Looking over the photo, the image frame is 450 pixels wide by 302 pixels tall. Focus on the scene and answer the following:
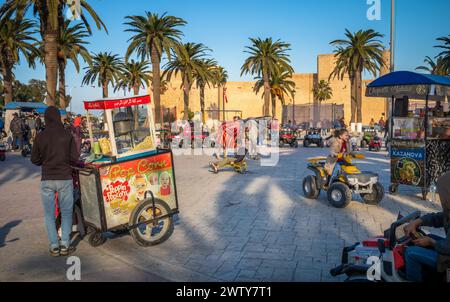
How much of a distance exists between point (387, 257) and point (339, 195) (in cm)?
503

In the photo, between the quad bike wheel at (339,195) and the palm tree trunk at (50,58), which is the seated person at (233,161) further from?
the palm tree trunk at (50,58)

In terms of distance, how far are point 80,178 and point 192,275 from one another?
2.20 metres

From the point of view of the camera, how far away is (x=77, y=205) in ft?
19.7

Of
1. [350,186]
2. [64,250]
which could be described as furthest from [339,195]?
Result: [64,250]

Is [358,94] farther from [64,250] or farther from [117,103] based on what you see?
[64,250]

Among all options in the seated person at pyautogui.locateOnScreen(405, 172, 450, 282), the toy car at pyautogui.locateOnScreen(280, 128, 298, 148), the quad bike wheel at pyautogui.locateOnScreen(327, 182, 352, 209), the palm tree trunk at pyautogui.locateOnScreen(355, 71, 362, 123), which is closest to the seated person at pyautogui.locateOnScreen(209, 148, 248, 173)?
the quad bike wheel at pyautogui.locateOnScreen(327, 182, 352, 209)

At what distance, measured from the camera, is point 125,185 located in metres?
5.80

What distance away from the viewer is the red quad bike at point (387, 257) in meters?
3.25

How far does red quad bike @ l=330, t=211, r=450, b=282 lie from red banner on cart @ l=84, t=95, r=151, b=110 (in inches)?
140

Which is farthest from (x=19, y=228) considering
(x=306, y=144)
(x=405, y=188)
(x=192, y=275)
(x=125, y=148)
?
(x=306, y=144)

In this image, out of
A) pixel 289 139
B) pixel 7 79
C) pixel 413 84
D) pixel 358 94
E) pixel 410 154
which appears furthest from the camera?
pixel 358 94

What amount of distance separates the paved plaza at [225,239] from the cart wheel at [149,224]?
5.1 inches

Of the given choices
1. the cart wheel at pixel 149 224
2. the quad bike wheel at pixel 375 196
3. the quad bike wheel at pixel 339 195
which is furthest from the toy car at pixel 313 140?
the cart wheel at pixel 149 224
